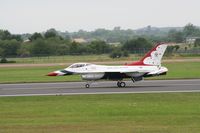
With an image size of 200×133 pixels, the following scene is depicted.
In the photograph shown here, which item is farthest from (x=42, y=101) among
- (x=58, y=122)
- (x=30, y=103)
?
(x=58, y=122)

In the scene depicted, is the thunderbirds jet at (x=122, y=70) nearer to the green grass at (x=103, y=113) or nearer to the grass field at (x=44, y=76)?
the green grass at (x=103, y=113)

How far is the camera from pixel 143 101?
30031 millimetres

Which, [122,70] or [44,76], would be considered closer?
[122,70]

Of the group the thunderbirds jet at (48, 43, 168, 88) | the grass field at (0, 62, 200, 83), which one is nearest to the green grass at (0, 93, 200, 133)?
the thunderbirds jet at (48, 43, 168, 88)

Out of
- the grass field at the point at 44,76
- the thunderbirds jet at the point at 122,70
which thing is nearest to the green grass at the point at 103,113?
the thunderbirds jet at the point at 122,70

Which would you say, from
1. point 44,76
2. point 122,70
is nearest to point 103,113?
point 122,70

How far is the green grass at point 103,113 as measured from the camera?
2048 cm

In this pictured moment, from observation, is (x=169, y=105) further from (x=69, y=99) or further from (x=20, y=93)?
(x=20, y=93)

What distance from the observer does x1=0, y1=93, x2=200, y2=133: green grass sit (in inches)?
806

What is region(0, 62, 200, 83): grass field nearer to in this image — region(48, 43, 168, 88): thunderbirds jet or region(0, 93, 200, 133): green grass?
region(48, 43, 168, 88): thunderbirds jet

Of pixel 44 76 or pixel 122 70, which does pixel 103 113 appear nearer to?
pixel 122 70

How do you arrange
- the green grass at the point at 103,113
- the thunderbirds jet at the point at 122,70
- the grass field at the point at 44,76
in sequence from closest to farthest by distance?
the green grass at the point at 103,113 → the thunderbirds jet at the point at 122,70 → the grass field at the point at 44,76

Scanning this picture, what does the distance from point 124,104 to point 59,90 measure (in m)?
11.4

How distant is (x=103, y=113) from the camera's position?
2481 centimetres
